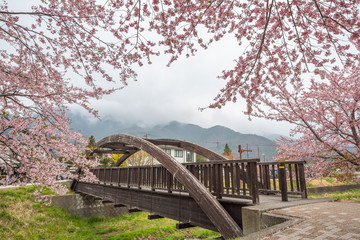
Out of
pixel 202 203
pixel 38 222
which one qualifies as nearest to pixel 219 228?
pixel 202 203

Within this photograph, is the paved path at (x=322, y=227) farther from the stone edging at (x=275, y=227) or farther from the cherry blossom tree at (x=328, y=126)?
the cherry blossom tree at (x=328, y=126)

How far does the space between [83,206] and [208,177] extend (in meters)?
14.7

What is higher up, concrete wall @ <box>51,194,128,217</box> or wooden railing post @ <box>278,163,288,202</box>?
wooden railing post @ <box>278,163,288,202</box>

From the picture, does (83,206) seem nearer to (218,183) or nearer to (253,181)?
(218,183)

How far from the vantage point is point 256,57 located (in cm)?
407

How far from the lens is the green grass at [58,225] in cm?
1166

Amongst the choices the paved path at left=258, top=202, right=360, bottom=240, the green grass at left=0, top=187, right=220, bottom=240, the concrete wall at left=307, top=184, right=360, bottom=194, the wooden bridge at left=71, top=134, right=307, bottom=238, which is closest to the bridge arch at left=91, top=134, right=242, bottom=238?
the wooden bridge at left=71, top=134, right=307, bottom=238

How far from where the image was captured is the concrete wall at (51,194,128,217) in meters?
15.8

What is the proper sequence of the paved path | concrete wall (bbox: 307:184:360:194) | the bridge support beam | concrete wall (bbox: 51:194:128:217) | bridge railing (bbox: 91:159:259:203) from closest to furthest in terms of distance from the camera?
the paved path, bridge railing (bbox: 91:159:259:203), the bridge support beam, concrete wall (bbox: 307:184:360:194), concrete wall (bbox: 51:194:128:217)

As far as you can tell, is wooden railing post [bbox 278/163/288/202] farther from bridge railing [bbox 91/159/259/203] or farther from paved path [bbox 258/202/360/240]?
paved path [bbox 258/202/360/240]

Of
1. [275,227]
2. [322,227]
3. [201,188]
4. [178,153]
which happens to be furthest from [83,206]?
[178,153]

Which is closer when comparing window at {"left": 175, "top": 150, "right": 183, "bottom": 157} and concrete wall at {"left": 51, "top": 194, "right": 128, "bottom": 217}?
concrete wall at {"left": 51, "top": 194, "right": 128, "bottom": 217}

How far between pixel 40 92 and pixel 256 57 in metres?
5.49

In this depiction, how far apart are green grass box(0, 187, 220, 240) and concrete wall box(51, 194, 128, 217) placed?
27.5 inches
